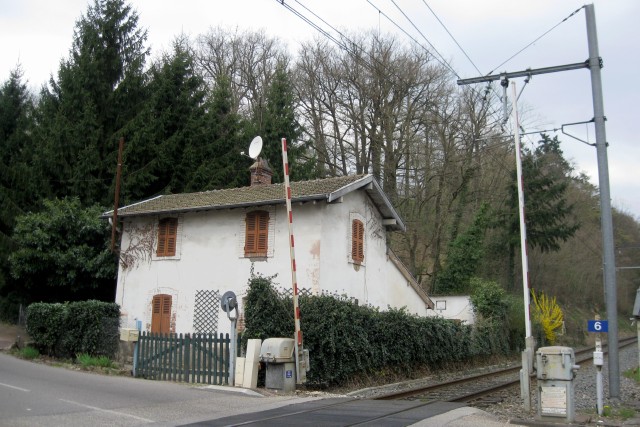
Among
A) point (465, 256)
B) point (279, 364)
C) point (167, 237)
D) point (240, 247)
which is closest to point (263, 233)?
point (240, 247)

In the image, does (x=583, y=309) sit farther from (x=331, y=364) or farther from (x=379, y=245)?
(x=331, y=364)

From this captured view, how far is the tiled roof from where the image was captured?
1966 centimetres

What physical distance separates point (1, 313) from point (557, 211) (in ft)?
117

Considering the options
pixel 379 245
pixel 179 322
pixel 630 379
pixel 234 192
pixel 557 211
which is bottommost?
pixel 630 379

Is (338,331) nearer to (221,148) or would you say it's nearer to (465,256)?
(221,148)

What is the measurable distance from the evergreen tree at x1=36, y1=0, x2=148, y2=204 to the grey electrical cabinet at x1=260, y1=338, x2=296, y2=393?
56.2 feet

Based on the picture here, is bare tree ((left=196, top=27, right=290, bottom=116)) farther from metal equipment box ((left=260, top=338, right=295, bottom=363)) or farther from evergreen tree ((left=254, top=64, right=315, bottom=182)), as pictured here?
metal equipment box ((left=260, top=338, right=295, bottom=363))

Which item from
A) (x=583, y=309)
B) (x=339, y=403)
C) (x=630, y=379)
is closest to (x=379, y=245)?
(x=630, y=379)

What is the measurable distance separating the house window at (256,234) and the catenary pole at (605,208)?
10.5m

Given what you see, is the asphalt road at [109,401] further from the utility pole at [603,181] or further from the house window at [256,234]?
the utility pole at [603,181]

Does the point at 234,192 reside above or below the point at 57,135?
below

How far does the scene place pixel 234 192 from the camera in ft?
75.1

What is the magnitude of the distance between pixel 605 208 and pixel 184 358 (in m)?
10.6

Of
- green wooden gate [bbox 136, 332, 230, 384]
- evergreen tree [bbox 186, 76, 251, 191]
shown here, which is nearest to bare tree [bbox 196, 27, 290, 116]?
evergreen tree [bbox 186, 76, 251, 191]
